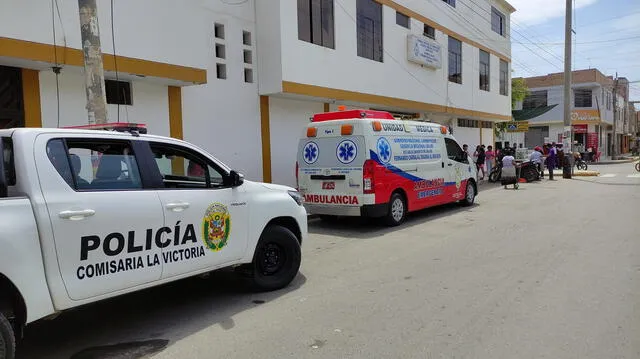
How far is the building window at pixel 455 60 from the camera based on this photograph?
22.9 metres

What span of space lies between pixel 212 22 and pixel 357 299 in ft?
30.7

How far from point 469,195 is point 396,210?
3836 millimetres

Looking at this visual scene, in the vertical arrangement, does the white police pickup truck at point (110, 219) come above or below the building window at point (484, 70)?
below

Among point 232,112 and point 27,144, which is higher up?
point 232,112

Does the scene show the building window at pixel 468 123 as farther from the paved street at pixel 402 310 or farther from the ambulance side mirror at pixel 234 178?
the ambulance side mirror at pixel 234 178

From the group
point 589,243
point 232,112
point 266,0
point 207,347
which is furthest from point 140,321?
point 266,0

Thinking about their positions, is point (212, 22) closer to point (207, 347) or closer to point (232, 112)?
point (232, 112)

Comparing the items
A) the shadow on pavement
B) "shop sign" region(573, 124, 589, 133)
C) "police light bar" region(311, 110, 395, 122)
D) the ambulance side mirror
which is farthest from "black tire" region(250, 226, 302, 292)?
"shop sign" region(573, 124, 589, 133)

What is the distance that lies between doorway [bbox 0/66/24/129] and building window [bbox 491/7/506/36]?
2514 cm

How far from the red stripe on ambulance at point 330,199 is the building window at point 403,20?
35.8 ft

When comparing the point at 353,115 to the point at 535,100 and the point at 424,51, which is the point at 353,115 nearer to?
the point at 424,51

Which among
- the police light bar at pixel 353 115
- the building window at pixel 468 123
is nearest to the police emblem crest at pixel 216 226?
the police light bar at pixel 353 115

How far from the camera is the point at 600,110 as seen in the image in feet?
150

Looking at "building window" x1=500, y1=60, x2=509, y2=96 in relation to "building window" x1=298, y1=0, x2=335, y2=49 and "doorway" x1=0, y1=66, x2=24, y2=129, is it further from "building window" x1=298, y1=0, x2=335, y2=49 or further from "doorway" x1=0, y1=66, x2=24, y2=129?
"doorway" x1=0, y1=66, x2=24, y2=129
